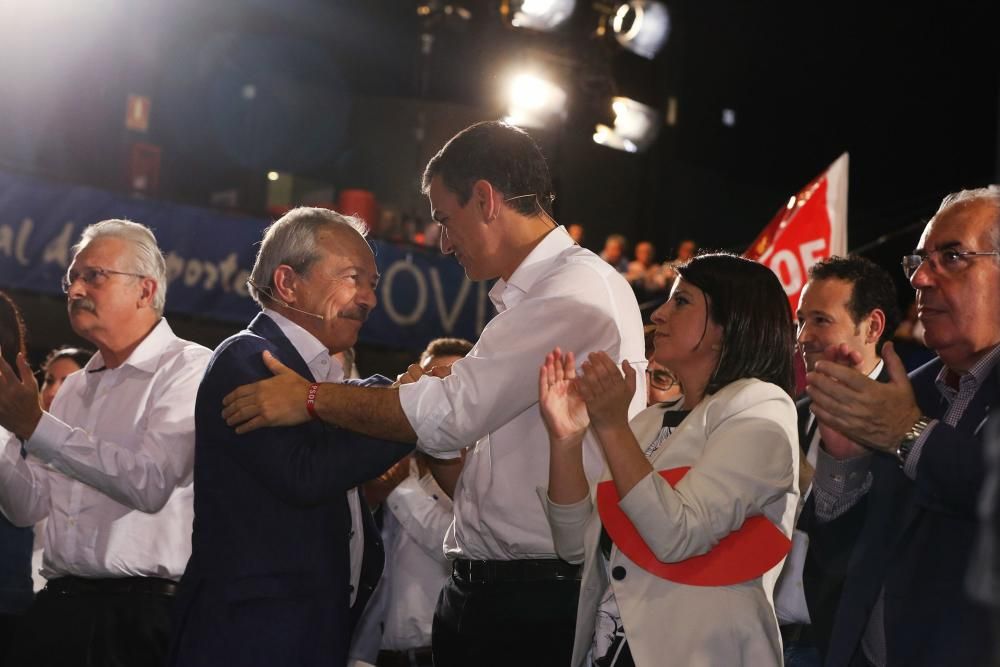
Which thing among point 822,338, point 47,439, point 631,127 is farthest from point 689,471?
point 631,127

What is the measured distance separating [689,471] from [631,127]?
21.4 feet

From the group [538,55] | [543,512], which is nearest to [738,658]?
[543,512]

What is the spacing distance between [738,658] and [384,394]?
34.3 inches

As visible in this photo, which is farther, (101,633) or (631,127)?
(631,127)

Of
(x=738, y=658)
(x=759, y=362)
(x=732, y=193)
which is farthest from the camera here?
(x=732, y=193)

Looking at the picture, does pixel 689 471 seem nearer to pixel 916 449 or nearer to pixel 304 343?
pixel 916 449

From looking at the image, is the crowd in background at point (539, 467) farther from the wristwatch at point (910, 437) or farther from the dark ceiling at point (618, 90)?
the dark ceiling at point (618, 90)

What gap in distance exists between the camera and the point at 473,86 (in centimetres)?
1266

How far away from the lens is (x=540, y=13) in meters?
7.35

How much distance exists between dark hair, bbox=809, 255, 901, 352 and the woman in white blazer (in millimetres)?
1138

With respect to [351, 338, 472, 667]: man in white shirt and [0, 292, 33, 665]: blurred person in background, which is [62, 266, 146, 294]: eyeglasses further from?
[351, 338, 472, 667]: man in white shirt

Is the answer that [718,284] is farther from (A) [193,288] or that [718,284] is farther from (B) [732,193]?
(B) [732,193]

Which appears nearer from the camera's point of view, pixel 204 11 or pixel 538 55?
pixel 538 55

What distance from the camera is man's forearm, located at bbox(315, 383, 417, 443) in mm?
2262
